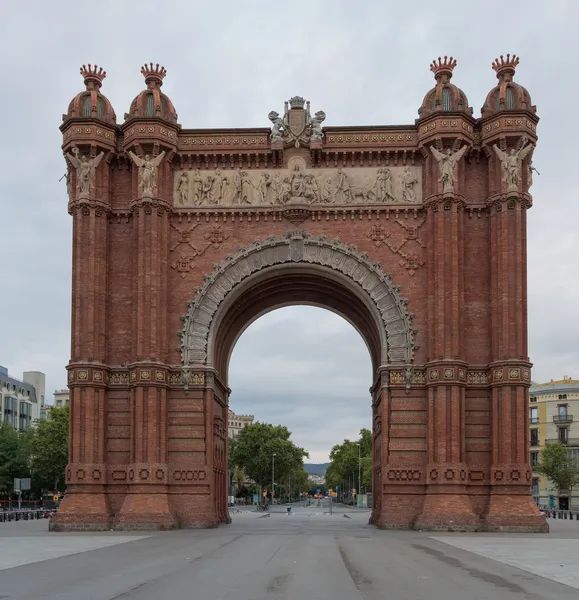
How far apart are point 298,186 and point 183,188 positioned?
528 cm

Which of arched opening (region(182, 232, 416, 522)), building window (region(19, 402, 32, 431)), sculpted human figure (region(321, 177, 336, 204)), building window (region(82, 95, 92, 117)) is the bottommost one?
building window (region(19, 402, 32, 431))

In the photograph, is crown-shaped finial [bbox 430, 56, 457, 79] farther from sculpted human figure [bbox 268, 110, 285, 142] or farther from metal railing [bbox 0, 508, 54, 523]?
metal railing [bbox 0, 508, 54, 523]

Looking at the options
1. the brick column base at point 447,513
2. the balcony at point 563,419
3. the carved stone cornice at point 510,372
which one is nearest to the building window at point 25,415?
the balcony at point 563,419

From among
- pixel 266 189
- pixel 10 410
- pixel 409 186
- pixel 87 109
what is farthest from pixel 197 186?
pixel 10 410

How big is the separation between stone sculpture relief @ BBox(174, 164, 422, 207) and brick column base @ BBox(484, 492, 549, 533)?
13634 mm

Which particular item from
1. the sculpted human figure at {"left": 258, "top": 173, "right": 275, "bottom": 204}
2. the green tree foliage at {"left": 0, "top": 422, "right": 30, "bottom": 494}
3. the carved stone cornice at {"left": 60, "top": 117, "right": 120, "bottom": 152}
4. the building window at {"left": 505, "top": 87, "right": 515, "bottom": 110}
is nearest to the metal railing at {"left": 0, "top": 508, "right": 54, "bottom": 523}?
the carved stone cornice at {"left": 60, "top": 117, "right": 120, "bottom": 152}

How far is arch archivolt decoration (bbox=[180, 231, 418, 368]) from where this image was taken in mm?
41562

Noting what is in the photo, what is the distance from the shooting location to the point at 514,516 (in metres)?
38.4

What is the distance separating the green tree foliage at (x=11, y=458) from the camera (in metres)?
85.1

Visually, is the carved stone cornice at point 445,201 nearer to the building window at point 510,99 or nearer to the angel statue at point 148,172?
the building window at point 510,99

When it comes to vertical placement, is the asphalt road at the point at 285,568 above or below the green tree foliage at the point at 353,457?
above

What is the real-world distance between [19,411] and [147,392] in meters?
88.6

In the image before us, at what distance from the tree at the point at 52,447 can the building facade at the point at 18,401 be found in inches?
916

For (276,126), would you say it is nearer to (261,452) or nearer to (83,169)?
(83,169)
